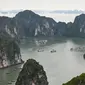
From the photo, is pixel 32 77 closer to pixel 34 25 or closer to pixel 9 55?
pixel 9 55

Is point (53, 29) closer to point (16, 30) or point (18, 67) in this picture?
point (16, 30)

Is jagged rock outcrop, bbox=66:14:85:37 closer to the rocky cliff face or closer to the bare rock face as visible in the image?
the rocky cliff face

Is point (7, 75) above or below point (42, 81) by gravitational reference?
below

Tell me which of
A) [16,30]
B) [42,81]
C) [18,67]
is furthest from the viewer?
[16,30]

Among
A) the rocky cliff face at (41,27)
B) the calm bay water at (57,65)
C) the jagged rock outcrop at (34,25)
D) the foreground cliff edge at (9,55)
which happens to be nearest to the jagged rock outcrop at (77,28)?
the rocky cliff face at (41,27)

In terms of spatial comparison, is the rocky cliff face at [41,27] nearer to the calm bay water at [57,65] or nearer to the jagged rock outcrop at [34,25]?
the jagged rock outcrop at [34,25]

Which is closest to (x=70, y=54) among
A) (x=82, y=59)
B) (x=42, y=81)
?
(x=82, y=59)

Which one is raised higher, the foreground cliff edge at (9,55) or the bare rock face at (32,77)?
the bare rock face at (32,77)

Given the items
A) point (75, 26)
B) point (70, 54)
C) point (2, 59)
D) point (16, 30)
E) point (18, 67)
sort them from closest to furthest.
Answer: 1. point (18, 67)
2. point (2, 59)
3. point (70, 54)
4. point (16, 30)
5. point (75, 26)
